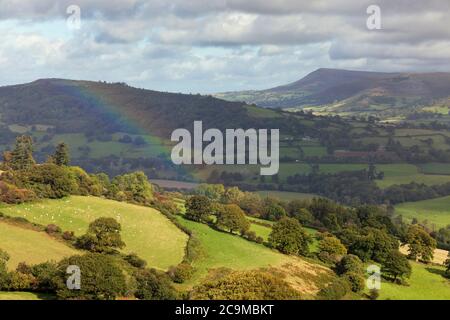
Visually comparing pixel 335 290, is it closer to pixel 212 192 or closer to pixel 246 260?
pixel 246 260

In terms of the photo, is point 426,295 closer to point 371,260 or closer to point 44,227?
point 371,260

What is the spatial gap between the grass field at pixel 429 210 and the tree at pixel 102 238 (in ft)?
264

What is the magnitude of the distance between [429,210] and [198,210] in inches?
3052

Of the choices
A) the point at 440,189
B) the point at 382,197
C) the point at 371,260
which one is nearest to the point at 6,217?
the point at 371,260

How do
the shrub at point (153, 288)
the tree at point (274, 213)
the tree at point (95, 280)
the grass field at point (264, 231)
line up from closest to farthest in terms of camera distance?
the tree at point (95, 280)
the shrub at point (153, 288)
the grass field at point (264, 231)
the tree at point (274, 213)

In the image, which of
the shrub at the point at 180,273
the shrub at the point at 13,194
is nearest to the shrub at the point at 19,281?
the shrub at the point at 180,273

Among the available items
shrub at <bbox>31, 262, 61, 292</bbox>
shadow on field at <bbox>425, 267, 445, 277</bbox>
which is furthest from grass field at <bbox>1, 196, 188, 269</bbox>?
shadow on field at <bbox>425, 267, 445, 277</bbox>

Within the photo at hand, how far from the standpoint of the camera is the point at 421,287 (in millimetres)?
67125

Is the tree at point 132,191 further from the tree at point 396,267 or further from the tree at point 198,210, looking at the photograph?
the tree at point 396,267

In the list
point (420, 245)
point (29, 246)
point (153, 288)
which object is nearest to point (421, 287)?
point (420, 245)

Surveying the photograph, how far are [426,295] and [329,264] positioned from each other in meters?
12.8

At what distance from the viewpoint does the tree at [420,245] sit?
81.6 m

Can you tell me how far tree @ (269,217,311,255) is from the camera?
71.4 m

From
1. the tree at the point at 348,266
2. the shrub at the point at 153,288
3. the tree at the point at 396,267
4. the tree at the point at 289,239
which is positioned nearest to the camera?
the shrub at the point at 153,288
